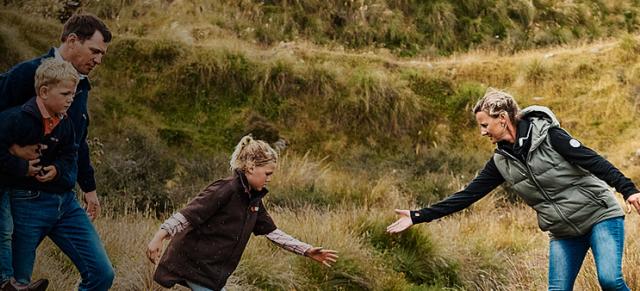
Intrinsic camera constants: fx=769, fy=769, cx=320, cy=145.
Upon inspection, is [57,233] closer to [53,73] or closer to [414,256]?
[53,73]

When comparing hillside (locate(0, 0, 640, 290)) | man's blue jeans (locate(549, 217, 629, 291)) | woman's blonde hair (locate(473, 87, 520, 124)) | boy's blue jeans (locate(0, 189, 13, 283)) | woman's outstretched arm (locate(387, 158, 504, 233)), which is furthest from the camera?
hillside (locate(0, 0, 640, 290))

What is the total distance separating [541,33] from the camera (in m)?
19.5

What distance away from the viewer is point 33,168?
152 inches

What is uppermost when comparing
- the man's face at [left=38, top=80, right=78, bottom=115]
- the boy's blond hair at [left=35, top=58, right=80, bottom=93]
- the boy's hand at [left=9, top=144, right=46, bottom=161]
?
the boy's blond hair at [left=35, top=58, right=80, bottom=93]

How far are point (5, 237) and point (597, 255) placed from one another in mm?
3258

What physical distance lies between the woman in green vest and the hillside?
1.34 metres

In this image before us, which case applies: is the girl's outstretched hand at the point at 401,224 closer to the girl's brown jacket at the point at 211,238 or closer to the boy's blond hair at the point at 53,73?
the girl's brown jacket at the point at 211,238

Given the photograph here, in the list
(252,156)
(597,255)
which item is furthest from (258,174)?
(597,255)

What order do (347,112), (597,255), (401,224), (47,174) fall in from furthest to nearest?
(347,112) < (401,224) < (597,255) < (47,174)

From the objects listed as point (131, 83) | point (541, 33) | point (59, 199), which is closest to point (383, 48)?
point (541, 33)

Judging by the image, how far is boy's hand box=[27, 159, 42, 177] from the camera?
3.85 metres

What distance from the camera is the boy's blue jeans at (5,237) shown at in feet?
12.9

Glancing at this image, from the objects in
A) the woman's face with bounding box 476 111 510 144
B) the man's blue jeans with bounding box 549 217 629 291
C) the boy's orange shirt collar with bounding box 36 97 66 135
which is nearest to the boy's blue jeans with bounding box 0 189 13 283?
the boy's orange shirt collar with bounding box 36 97 66 135

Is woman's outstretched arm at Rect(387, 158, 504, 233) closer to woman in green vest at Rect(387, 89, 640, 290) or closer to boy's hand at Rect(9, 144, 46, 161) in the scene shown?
woman in green vest at Rect(387, 89, 640, 290)
